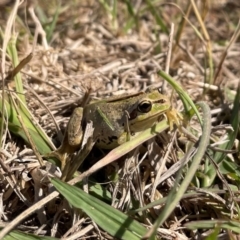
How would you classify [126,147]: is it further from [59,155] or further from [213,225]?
[213,225]

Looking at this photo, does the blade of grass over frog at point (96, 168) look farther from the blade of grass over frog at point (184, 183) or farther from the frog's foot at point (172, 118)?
the blade of grass over frog at point (184, 183)

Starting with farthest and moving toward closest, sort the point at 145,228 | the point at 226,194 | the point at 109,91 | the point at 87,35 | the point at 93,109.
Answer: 1. the point at 87,35
2. the point at 109,91
3. the point at 93,109
4. the point at 226,194
5. the point at 145,228

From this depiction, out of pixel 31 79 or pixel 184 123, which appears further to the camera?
pixel 31 79

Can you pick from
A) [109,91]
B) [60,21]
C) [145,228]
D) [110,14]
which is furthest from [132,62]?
[145,228]

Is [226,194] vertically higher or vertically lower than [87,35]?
lower

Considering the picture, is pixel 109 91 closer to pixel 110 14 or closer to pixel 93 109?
pixel 93 109

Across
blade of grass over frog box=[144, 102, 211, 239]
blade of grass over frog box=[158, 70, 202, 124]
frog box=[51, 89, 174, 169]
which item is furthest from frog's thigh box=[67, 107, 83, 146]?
blade of grass over frog box=[144, 102, 211, 239]

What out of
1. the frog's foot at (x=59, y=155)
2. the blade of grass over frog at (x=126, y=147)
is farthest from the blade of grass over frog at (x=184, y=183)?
the frog's foot at (x=59, y=155)
